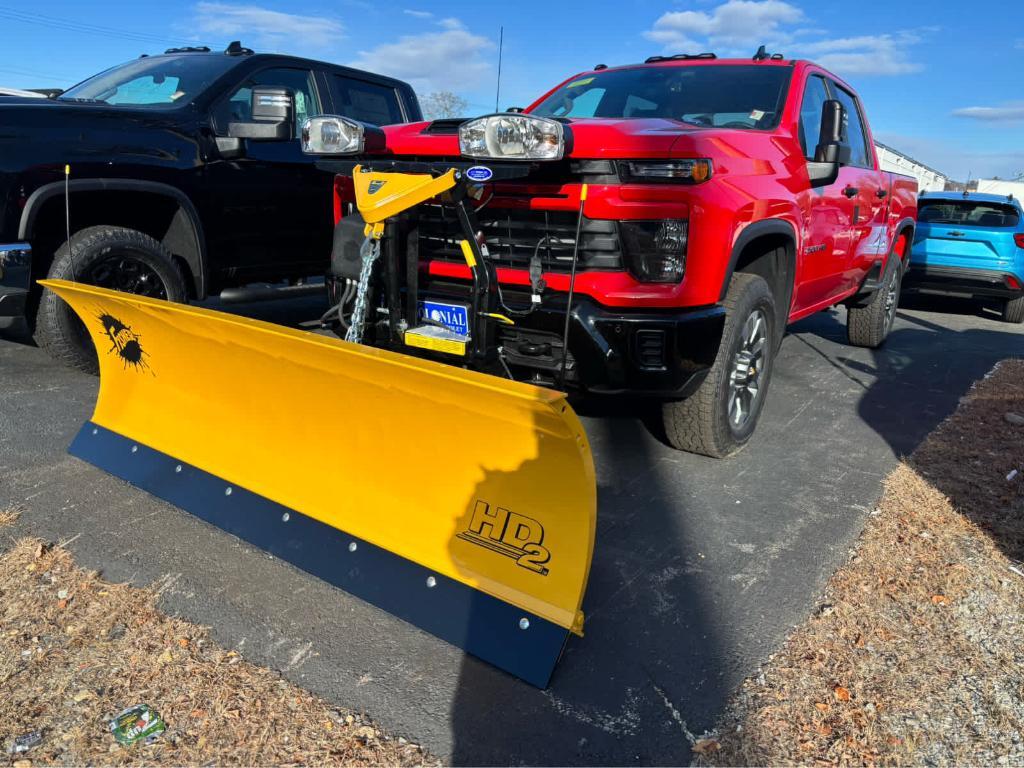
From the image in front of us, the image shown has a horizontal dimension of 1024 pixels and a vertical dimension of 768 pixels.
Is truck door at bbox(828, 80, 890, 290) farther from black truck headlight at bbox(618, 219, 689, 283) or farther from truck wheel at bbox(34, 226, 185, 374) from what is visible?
truck wheel at bbox(34, 226, 185, 374)

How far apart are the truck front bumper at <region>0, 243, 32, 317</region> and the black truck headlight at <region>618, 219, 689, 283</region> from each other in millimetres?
Answer: 3317

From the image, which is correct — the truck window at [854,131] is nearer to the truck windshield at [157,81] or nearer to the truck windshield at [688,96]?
the truck windshield at [688,96]

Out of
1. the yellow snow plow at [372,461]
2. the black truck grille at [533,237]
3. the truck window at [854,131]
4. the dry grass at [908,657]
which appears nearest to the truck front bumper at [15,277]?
the yellow snow plow at [372,461]

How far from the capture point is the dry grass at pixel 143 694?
1945mm

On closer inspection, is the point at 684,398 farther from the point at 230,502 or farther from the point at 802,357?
the point at 802,357

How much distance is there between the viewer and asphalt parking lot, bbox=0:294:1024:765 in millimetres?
2119

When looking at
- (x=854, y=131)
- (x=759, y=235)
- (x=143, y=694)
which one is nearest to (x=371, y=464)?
(x=143, y=694)

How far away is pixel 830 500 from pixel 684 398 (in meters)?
0.94

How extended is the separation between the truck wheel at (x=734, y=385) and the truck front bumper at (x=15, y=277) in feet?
11.8

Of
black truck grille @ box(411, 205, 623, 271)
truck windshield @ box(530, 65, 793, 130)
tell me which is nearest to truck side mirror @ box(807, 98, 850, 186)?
truck windshield @ box(530, 65, 793, 130)

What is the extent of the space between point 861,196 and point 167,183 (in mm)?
4673

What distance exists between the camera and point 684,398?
340 centimetres

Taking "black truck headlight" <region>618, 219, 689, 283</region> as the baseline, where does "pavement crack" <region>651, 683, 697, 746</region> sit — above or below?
below

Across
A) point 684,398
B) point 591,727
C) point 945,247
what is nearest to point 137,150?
point 684,398
